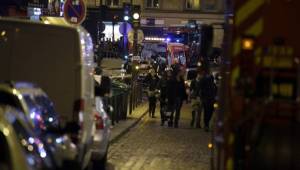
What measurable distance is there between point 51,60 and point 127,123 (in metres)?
13.5

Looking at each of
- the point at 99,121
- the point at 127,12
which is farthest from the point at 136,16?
the point at 99,121

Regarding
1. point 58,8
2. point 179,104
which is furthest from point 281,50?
point 58,8

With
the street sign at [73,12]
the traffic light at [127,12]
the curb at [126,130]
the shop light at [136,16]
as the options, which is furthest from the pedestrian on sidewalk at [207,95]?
the street sign at [73,12]

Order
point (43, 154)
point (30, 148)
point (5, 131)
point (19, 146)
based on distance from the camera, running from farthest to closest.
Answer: point (43, 154), point (30, 148), point (19, 146), point (5, 131)

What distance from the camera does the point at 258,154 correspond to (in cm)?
736

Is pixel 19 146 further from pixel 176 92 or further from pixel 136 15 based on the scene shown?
pixel 136 15

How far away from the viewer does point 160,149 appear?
18.9 meters

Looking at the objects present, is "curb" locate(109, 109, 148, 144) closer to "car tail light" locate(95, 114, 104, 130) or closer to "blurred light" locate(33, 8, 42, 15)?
"blurred light" locate(33, 8, 42, 15)

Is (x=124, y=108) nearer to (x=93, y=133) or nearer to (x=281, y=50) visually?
(x=93, y=133)

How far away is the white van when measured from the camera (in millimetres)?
11438

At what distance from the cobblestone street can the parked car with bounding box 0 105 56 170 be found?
8.41 meters

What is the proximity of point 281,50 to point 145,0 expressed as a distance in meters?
66.1

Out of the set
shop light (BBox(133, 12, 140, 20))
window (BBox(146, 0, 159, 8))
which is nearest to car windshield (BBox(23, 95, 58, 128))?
shop light (BBox(133, 12, 140, 20))

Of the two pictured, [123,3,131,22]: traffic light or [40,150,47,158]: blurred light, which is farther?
[123,3,131,22]: traffic light
